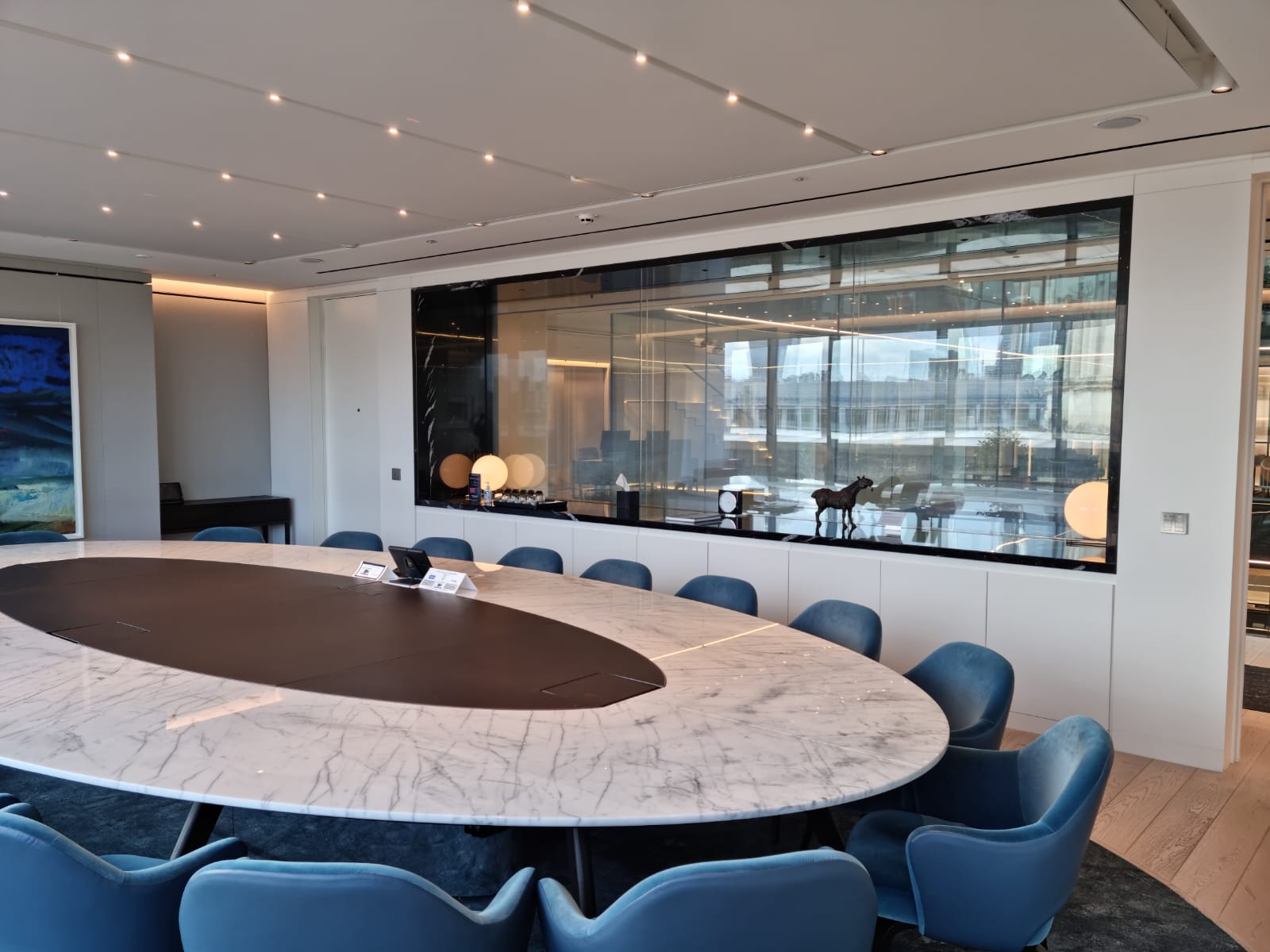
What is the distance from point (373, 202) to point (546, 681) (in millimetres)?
3794

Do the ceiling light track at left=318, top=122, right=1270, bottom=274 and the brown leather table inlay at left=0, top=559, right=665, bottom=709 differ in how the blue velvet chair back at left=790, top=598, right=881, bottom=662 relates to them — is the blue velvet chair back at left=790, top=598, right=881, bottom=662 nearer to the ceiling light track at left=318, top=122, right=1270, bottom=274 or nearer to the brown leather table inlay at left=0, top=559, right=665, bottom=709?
the brown leather table inlay at left=0, top=559, right=665, bottom=709

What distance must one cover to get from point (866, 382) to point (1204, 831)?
130 inches

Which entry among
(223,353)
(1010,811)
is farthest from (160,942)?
(223,353)

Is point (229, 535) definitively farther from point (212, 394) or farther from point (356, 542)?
point (212, 394)

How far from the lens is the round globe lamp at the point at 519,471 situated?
8.48 meters

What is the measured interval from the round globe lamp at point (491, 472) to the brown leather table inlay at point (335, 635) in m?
3.41

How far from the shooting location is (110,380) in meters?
8.31

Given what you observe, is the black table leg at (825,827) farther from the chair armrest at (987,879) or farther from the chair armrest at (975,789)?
the chair armrest at (987,879)

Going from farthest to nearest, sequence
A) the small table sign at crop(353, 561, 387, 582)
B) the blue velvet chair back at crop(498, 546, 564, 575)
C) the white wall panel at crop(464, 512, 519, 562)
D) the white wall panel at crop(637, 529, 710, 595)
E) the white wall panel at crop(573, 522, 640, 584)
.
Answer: the white wall panel at crop(464, 512, 519, 562) < the white wall panel at crop(573, 522, 640, 584) < the white wall panel at crop(637, 529, 710, 595) < the blue velvet chair back at crop(498, 546, 564, 575) < the small table sign at crop(353, 561, 387, 582)

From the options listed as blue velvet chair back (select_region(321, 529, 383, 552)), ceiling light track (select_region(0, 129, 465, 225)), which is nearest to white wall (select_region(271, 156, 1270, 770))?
ceiling light track (select_region(0, 129, 465, 225))

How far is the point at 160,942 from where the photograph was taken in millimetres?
1980

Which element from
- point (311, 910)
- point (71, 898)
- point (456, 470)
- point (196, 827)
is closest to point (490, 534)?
point (456, 470)

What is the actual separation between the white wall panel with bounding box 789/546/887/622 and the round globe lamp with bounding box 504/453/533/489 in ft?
10.6

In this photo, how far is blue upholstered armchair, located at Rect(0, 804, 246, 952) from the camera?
182 cm
